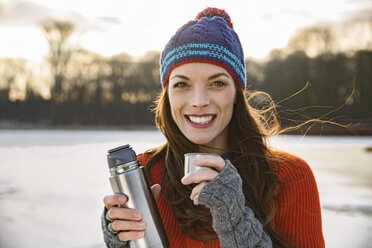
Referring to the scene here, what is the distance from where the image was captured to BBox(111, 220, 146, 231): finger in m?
1.33

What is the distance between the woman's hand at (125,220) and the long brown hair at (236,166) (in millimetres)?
440

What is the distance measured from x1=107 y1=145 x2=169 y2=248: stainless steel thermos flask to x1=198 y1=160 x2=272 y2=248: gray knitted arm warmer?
0.78 feet

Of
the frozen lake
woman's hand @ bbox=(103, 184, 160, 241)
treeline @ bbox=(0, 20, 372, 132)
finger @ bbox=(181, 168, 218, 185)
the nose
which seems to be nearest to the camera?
finger @ bbox=(181, 168, 218, 185)

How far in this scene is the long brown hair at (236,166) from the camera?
174 centimetres

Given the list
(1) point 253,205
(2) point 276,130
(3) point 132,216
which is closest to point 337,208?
(2) point 276,130

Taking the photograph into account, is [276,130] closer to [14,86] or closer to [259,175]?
[259,175]

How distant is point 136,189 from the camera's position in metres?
1.35

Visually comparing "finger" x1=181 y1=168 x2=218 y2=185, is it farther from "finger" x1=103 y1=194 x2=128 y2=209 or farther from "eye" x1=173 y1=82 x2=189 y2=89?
"eye" x1=173 y1=82 x2=189 y2=89

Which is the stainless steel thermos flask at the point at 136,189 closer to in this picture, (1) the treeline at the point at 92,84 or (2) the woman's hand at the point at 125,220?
(2) the woman's hand at the point at 125,220

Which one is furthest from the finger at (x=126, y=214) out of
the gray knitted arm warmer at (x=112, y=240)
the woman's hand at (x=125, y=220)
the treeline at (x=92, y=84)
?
the treeline at (x=92, y=84)

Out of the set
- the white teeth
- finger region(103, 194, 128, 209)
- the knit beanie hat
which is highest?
the knit beanie hat

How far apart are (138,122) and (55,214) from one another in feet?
86.0

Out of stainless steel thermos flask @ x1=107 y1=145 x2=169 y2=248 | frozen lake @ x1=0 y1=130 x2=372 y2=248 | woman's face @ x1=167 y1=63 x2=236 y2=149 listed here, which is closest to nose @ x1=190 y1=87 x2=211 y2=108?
woman's face @ x1=167 y1=63 x2=236 y2=149

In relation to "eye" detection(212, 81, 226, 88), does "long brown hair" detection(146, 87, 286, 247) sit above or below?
below
